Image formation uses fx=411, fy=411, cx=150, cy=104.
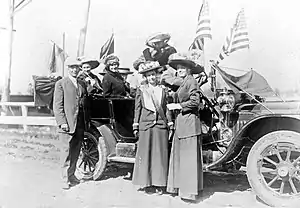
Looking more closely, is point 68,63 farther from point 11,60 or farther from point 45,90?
point 45,90

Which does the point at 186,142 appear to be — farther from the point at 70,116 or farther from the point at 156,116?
the point at 70,116

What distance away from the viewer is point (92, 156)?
4.88m

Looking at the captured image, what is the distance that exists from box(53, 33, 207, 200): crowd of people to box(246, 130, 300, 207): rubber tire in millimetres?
476

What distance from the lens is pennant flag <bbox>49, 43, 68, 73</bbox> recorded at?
540cm

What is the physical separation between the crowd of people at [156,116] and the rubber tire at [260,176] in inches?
18.7

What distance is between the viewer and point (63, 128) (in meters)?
4.29

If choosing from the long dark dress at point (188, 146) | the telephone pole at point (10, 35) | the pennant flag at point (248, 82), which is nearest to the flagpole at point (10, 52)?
the telephone pole at point (10, 35)

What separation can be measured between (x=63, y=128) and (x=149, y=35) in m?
1.33

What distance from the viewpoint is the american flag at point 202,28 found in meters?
4.28

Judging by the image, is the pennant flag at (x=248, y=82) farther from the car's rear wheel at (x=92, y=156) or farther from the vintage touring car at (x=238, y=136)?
the car's rear wheel at (x=92, y=156)

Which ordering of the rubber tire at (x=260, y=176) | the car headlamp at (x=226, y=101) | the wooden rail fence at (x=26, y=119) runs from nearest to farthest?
the rubber tire at (x=260, y=176)
the car headlamp at (x=226, y=101)
the wooden rail fence at (x=26, y=119)

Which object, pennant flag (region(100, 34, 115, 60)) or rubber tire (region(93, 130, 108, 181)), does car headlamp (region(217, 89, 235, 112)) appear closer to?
rubber tire (region(93, 130, 108, 181))

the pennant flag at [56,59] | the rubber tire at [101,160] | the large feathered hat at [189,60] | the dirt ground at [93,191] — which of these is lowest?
the dirt ground at [93,191]

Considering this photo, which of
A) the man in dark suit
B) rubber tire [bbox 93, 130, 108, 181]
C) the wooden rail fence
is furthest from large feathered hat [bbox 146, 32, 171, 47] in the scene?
the wooden rail fence
